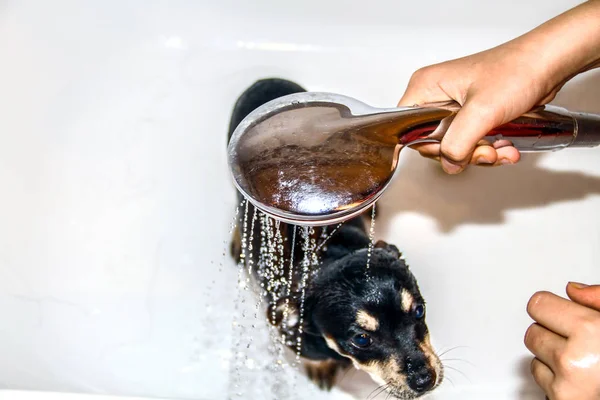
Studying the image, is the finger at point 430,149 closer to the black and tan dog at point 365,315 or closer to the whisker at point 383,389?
the black and tan dog at point 365,315

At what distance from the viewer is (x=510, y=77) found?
810mm

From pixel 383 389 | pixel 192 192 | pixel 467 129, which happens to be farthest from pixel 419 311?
pixel 192 192

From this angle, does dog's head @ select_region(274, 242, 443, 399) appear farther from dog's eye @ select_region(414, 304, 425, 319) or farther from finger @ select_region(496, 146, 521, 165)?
finger @ select_region(496, 146, 521, 165)

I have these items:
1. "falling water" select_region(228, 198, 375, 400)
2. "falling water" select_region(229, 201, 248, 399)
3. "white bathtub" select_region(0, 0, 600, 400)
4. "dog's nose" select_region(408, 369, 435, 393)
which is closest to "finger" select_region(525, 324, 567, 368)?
"dog's nose" select_region(408, 369, 435, 393)

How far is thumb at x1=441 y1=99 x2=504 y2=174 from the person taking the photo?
0.74 m

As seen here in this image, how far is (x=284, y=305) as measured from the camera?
1.05 m

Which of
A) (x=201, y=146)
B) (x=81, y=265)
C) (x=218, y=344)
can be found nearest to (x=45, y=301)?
(x=81, y=265)

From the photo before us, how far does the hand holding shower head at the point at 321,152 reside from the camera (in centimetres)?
69

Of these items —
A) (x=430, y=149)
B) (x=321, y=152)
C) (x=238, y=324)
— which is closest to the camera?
(x=321, y=152)

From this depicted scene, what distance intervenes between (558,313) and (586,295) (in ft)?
0.13

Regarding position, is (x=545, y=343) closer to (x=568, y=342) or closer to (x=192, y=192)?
(x=568, y=342)

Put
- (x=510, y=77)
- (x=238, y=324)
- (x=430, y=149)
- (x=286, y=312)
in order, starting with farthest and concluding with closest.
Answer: (x=238, y=324)
(x=286, y=312)
(x=430, y=149)
(x=510, y=77)

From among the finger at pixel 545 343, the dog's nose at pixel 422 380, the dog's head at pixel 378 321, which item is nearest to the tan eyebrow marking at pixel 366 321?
the dog's head at pixel 378 321

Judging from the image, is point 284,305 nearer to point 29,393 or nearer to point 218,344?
→ point 218,344
